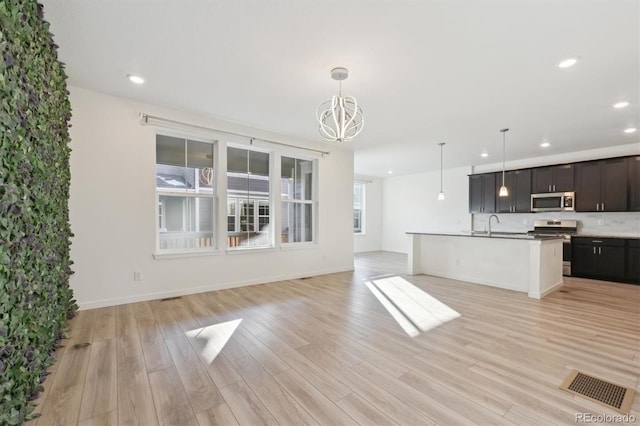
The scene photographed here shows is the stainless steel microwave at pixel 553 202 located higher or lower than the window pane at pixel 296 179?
lower

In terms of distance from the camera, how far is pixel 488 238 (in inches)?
202

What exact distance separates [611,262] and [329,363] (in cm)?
641

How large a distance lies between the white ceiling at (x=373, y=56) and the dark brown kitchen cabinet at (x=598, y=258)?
2317 mm

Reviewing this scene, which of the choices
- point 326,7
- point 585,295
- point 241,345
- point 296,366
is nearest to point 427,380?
point 296,366

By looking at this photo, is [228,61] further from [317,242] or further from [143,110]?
[317,242]

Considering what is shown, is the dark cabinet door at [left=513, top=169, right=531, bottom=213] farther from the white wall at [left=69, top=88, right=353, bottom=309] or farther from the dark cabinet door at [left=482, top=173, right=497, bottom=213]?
the white wall at [left=69, top=88, right=353, bottom=309]

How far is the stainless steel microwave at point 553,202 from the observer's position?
625cm

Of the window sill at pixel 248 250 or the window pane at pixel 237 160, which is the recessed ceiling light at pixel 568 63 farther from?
the window sill at pixel 248 250

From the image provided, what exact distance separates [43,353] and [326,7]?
11.2 feet

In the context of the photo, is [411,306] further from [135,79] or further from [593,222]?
[593,222]

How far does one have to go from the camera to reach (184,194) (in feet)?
14.7

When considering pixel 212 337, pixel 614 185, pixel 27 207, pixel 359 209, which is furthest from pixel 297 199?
pixel 614 185

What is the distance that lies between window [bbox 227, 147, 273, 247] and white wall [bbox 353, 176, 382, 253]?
5.08 meters

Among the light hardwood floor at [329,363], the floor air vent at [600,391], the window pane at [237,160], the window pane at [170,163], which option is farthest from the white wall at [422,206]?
the window pane at [170,163]
